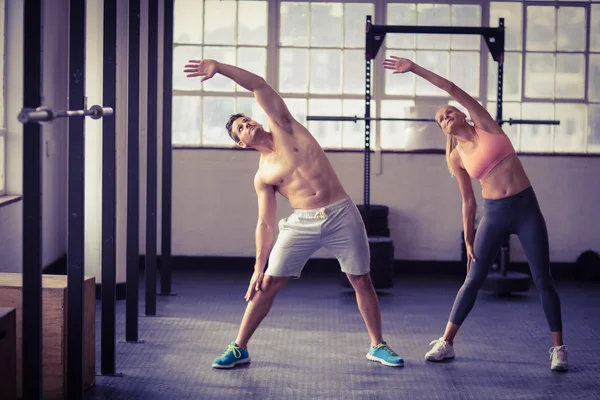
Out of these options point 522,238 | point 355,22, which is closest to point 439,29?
point 355,22

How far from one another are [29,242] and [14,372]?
76 centimetres

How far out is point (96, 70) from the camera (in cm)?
590

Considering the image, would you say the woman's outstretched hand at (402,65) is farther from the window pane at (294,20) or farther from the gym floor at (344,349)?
the window pane at (294,20)

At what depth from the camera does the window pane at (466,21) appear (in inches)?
298

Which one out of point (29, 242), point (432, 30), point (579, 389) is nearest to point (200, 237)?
point (432, 30)

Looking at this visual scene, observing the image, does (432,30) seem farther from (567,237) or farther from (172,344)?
(172,344)

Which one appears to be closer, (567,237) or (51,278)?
(51,278)

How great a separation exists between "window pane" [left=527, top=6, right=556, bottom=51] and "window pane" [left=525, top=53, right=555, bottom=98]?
73 millimetres

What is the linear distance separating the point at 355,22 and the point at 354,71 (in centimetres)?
40

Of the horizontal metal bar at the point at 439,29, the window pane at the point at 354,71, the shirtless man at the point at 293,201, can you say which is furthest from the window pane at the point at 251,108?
the shirtless man at the point at 293,201

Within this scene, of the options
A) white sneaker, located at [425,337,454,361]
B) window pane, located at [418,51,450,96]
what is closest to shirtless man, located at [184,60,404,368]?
white sneaker, located at [425,337,454,361]

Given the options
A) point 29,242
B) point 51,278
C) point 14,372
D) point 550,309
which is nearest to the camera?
point 29,242

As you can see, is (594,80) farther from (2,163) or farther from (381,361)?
(2,163)

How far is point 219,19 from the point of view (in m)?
7.61
